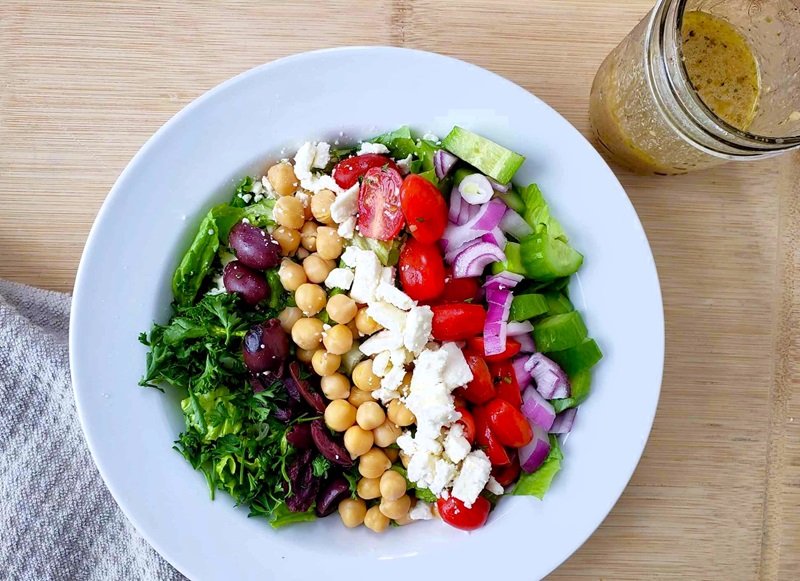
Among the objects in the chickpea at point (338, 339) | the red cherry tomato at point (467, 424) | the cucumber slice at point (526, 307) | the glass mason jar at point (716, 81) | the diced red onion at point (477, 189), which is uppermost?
the glass mason jar at point (716, 81)

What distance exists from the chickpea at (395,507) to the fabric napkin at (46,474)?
70 cm

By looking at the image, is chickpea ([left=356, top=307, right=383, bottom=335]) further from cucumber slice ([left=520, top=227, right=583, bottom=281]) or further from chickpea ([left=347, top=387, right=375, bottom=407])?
cucumber slice ([left=520, top=227, right=583, bottom=281])

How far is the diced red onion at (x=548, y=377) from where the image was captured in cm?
172

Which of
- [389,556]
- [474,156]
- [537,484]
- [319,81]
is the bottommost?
[389,556]

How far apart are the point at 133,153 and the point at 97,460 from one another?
0.88 metres

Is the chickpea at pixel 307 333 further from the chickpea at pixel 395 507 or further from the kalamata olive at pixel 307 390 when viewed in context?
the chickpea at pixel 395 507

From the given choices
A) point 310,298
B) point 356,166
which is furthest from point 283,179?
point 310,298

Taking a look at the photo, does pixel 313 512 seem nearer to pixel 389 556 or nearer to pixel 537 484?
pixel 389 556

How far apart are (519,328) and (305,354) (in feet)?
1.85

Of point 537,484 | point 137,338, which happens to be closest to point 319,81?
point 137,338

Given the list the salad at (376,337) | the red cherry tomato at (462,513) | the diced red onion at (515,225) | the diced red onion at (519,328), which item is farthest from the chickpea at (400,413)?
the diced red onion at (515,225)

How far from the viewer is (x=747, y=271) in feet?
6.51

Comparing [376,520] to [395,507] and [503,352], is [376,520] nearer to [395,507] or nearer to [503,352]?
[395,507]

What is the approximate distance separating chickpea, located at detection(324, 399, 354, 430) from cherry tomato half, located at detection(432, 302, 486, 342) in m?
0.30
